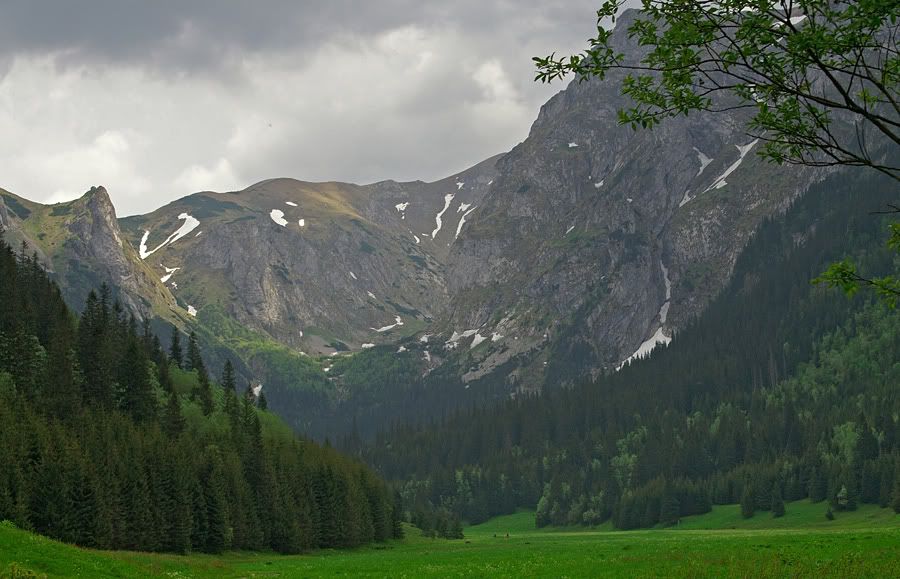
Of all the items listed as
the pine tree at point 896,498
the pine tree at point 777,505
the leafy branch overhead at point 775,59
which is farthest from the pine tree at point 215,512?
the pine tree at point 777,505

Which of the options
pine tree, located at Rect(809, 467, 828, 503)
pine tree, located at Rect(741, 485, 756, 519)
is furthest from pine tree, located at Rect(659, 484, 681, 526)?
pine tree, located at Rect(809, 467, 828, 503)

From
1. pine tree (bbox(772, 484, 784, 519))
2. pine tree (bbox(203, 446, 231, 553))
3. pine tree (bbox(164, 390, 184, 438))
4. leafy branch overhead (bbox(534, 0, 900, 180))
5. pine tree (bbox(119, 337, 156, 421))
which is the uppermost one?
pine tree (bbox(119, 337, 156, 421))

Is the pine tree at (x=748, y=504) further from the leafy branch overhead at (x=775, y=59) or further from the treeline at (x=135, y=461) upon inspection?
the leafy branch overhead at (x=775, y=59)

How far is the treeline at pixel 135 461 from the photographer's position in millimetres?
75562

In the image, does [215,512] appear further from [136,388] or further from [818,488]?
[818,488]

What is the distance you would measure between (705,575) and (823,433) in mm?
176540

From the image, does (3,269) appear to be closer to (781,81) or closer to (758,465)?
(781,81)

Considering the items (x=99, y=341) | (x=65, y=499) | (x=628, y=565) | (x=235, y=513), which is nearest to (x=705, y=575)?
(x=628, y=565)

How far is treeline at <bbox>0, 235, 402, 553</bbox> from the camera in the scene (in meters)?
75.6

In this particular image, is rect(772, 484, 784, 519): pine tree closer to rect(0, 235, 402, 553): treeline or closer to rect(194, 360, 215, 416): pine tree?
rect(0, 235, 402, 553): treeline

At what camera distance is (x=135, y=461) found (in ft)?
282

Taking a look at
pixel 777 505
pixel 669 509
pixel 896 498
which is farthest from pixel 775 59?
pixel 669 509

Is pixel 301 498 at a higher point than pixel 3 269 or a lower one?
lower

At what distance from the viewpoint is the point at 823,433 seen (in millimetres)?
196250
